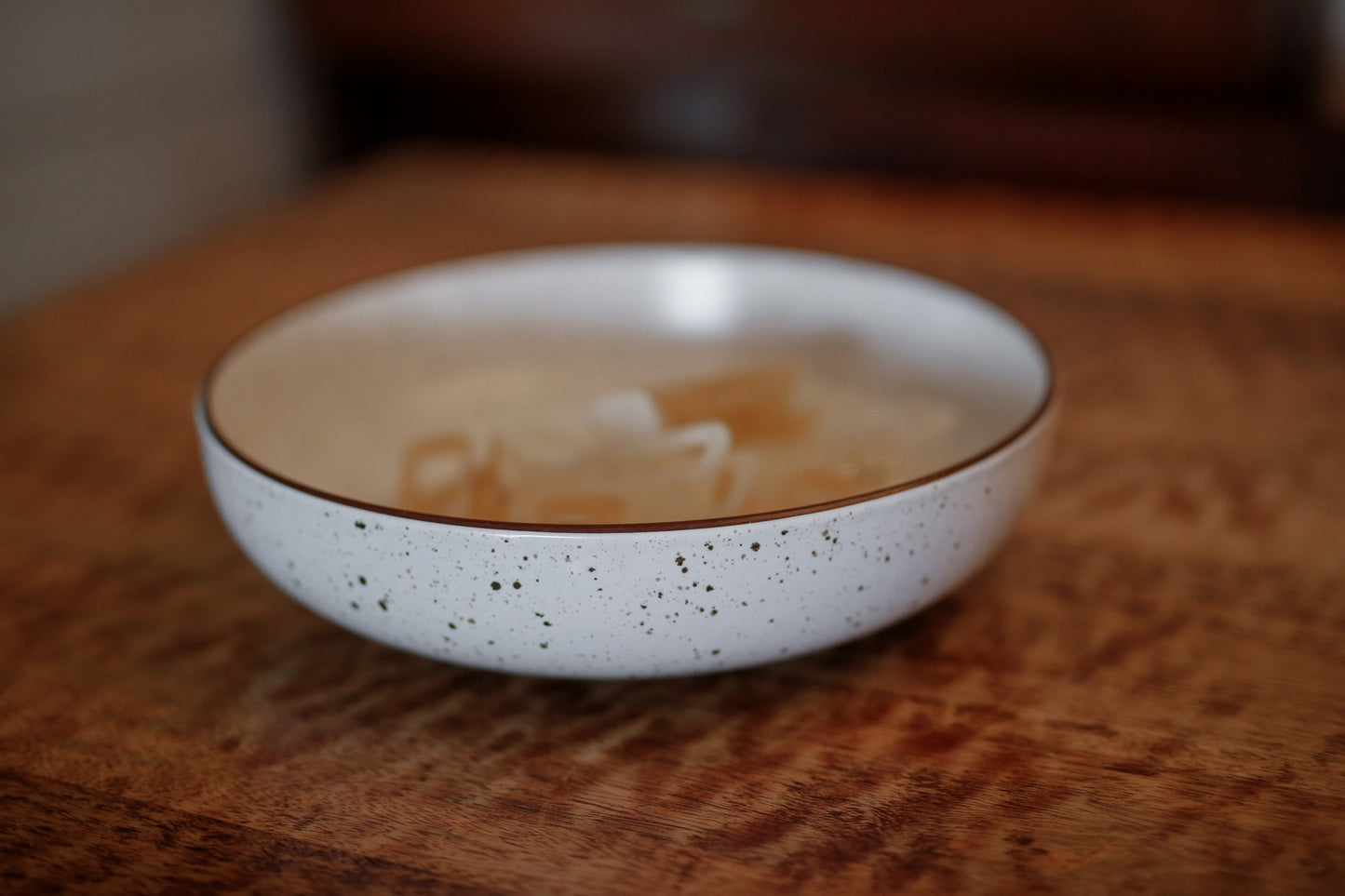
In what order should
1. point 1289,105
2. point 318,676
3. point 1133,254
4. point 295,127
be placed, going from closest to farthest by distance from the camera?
point 318,676
point 1133,254
point 1289,105
point 295,127

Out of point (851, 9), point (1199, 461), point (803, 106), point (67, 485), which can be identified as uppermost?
point (851, 9)

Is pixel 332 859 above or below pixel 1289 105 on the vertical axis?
below

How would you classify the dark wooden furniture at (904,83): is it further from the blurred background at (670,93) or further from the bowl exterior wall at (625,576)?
the bowl exterior wall at (625,576)

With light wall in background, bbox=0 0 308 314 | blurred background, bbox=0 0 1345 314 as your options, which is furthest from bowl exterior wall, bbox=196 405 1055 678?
light wall in background, bbox=0 0 308 314

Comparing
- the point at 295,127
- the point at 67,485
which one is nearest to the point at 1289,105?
the point at 67,485

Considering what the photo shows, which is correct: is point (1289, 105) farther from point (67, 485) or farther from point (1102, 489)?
point (67, 485)
